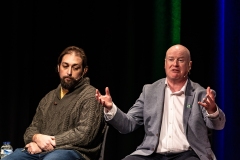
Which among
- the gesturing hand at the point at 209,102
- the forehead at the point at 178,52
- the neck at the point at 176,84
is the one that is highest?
the forehead at the point at 178,52

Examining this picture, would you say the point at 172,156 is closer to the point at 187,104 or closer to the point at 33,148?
the point at 187,104

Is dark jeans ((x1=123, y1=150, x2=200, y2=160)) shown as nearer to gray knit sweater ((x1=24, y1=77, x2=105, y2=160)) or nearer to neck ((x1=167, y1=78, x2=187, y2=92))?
gray knit sweater ((x1=24, y1=77, x2=105, y2=160))

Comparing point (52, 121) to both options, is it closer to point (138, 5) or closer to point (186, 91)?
point (186, 91)

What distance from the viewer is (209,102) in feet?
9.61

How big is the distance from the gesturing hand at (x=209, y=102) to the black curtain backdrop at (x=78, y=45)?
1435mm

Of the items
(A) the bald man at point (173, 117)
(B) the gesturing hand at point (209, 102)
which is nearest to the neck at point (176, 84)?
(A) the bald man at point (173, 117)

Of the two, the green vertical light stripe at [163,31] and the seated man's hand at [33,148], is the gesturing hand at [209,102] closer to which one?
the seated man's hand at [33,148]

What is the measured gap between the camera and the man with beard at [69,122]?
3.30m

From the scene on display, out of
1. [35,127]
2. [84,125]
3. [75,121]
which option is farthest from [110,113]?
[35,127]

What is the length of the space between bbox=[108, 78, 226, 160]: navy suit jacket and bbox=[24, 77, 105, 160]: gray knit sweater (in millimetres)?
184

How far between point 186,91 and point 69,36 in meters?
1.71

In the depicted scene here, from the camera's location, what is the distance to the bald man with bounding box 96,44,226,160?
313cm

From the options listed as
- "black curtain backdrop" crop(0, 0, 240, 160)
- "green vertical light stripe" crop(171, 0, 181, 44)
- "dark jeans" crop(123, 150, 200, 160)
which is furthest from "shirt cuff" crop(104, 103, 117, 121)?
"green vertical light stripe" crop(171, 0, 181, 44)

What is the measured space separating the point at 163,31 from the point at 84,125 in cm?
149
